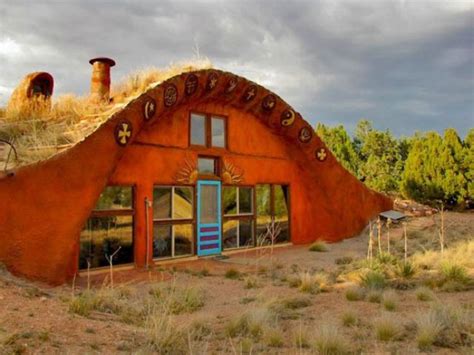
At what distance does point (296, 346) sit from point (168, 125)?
762 centimetres

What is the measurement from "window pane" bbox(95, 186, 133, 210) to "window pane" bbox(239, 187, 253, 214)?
3744mm

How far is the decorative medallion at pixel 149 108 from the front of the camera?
396 inches

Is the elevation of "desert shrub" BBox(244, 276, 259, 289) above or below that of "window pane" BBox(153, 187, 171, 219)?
below

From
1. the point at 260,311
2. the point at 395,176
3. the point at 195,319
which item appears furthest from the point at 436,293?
the point at 395,176

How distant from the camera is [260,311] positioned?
578 cm

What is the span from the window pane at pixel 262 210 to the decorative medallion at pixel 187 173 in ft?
8.54

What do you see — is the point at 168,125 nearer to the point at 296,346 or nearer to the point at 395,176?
the point at 296,346

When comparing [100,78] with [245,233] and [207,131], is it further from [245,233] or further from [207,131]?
[245,233]

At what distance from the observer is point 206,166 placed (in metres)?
12.4

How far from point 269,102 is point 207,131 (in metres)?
2.24

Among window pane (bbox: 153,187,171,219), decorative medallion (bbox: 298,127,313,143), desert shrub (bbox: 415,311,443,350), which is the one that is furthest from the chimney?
desert shrub (bbox: 415,311,443,350)

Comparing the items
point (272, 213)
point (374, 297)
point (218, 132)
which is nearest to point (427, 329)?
point (374, 297)

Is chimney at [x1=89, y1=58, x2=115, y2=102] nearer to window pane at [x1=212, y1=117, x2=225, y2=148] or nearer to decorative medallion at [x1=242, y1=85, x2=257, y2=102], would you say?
window pane at [x1=212, y1=117, x2=225, y2=148]

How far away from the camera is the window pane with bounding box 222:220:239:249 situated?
1271 cm
